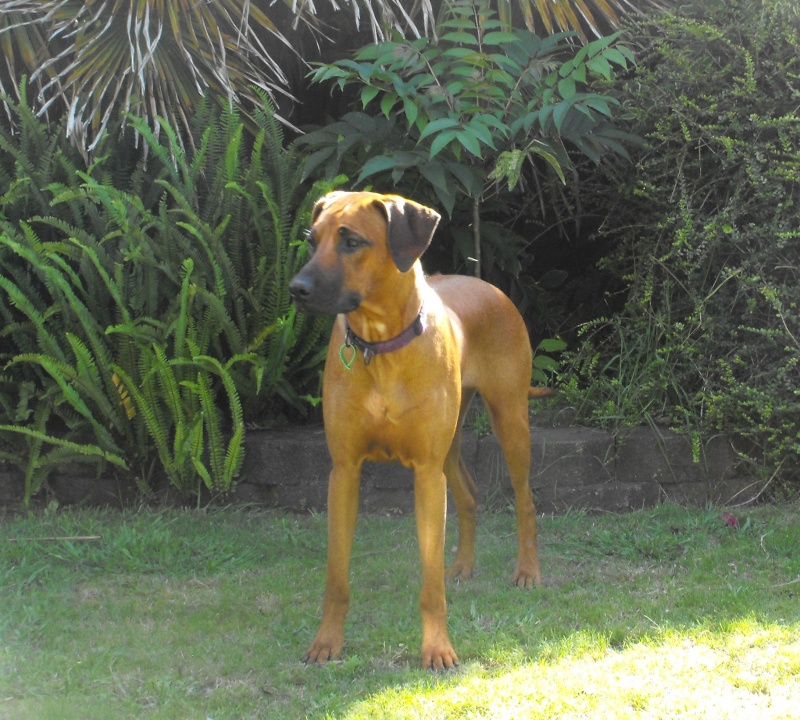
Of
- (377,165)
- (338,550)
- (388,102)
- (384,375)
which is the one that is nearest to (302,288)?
(384,375)

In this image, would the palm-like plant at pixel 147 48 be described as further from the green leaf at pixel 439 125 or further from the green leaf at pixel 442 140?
the green leaf at pixel 442 140

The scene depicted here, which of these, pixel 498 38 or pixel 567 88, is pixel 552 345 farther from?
pixel 498 38

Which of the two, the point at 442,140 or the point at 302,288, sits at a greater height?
the point at 442,140

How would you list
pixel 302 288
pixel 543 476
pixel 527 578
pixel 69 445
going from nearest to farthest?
1. pixel 302 288
2. pixel 527 578
3. pixel 69 445
4. pixel 543 476

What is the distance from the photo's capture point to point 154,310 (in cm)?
559

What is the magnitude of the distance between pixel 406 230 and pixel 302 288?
19.1 inches

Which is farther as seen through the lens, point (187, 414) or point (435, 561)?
point (187, 414)

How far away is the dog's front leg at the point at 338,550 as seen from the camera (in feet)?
12.6

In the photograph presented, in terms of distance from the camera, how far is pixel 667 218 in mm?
5961

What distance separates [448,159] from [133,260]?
1.85 m

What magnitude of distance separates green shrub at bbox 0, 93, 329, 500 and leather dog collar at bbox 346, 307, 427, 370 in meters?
1.69

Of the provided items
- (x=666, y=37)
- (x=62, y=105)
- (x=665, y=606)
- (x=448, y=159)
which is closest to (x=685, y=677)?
(x=665, y=606)

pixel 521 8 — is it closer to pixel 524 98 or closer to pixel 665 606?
pixel 524 98

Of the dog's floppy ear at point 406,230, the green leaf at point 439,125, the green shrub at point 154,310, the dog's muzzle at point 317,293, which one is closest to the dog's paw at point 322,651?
the dog's muzzle at point 317,293
